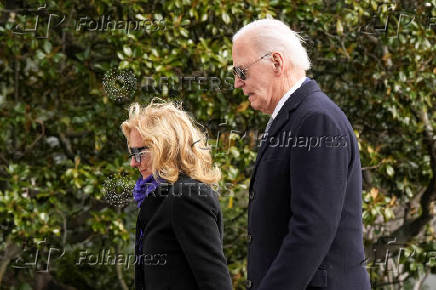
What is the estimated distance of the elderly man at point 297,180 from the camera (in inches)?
95.2

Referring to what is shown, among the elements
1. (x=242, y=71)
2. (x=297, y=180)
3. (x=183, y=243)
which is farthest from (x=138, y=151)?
(x=297, y=180)

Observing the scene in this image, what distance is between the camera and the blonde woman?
3.27m

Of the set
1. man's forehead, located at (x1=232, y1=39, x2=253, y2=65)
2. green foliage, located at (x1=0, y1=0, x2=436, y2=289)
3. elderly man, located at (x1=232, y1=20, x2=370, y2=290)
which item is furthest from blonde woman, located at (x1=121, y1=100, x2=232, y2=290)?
green foliage, located at (x1=0, y1=0, x2=436, y2=289)

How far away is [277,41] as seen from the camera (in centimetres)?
273

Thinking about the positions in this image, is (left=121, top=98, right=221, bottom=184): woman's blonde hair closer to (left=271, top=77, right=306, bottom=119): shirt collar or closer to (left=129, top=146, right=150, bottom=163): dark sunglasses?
(left=129, top=146, right=150, bottom=163): dark sunglasses

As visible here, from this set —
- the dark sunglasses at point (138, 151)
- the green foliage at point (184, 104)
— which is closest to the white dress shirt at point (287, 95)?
the dark sunglasses at point (138, 151)

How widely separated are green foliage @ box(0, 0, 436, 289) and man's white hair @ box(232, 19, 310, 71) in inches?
117

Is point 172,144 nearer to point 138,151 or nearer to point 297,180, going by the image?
point 138,151

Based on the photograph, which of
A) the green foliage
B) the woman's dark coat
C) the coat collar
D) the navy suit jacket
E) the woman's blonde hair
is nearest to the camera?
the navy suit jacket

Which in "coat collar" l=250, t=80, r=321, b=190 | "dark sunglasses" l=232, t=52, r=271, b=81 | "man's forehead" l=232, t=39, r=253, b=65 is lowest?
"coat collar" l=250, t=80, r=321, b=190

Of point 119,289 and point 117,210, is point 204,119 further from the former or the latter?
point 119,289

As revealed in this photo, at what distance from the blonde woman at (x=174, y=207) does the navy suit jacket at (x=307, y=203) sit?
60cm

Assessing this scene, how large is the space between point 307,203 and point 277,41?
0.63 metres

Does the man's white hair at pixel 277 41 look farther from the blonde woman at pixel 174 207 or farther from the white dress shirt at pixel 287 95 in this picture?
the blonde woman at pixel 174 207
